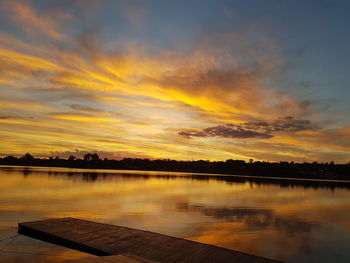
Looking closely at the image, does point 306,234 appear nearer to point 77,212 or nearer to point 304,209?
point 304,209

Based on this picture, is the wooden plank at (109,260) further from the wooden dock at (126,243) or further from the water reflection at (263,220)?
the water reflection at (263,220)

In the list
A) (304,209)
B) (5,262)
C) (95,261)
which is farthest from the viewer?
(304,209)

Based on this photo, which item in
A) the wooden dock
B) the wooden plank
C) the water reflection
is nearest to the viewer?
the wooden plank

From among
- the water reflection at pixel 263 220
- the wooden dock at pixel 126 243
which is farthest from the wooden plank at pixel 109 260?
the water reflection at pixel 263 220

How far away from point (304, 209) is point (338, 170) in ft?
554

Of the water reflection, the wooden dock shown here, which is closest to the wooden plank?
the wooden dock

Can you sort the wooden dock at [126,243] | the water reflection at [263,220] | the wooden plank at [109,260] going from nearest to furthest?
the wooden plank at [109,260]
the wooden dock at [126,243]
the water reflection at [263,220]

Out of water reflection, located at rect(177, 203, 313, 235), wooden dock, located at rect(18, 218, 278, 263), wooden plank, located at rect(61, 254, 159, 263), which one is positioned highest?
wooden plank, located at rect(61, 254, 159, 263)

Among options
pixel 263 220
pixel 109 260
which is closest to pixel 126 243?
pixel 109 260

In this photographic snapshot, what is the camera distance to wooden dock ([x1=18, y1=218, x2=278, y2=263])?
1043 cm

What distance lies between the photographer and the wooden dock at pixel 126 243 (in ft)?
34.2

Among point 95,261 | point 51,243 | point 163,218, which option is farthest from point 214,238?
point 95,261

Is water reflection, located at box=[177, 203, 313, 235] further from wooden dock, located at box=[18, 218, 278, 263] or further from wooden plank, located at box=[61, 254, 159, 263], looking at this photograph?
wooden plank, located at box=[61, 254, 159, 263]

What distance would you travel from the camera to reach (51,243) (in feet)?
43.3
